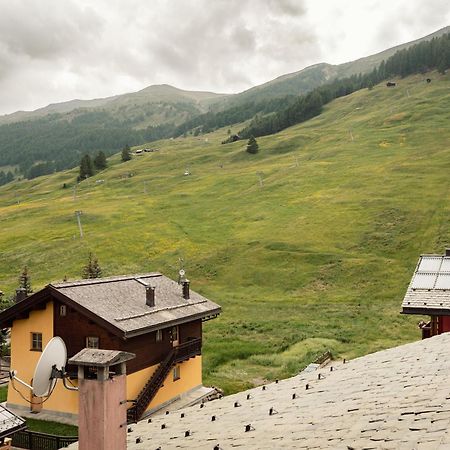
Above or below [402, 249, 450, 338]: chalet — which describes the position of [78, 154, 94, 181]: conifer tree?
above

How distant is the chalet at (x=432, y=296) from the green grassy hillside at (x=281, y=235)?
1802 centimetres

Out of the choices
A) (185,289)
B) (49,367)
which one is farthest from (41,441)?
(49,367)

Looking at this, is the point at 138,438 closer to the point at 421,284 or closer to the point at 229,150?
the point at 421,284

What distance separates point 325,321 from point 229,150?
130 m

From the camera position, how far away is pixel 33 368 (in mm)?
33062

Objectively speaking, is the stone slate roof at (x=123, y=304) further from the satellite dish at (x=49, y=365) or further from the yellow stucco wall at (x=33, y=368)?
the satellite dish at (x=49, y=365)

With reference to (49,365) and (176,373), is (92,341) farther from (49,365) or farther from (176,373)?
(49,365)

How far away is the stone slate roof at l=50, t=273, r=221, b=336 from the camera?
31.1m

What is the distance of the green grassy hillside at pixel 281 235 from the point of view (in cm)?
5219

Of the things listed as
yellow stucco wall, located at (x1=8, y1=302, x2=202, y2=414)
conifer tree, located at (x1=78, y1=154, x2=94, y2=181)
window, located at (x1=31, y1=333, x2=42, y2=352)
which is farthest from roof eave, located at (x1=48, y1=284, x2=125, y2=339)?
conifer tree, located at (x1=78, y1=154, x2=94, y2=181)

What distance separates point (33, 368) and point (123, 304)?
23.1 feet

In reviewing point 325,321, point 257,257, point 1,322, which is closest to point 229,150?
point 257,257

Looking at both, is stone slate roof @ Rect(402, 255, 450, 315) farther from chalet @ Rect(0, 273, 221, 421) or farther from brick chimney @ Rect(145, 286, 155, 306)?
brick chimney @ Rect(145, 286, 155, 306)

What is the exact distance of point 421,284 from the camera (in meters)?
24.8
